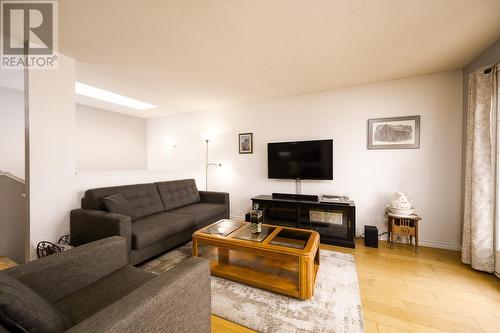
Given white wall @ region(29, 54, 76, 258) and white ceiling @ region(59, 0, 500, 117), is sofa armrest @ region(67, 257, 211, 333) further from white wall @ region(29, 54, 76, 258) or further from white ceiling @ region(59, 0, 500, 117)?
white wall @ region(29, 54, 76, 258)

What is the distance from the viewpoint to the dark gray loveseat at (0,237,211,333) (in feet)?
2.34

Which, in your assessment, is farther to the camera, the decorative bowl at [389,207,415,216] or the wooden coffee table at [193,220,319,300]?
the decorative bowl at [389,207,415,216]

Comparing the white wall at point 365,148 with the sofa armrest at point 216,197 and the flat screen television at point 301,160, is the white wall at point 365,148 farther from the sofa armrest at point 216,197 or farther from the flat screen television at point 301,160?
the sofa armrest at point 216,197

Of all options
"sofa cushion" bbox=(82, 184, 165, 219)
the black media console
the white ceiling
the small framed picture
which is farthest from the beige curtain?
"sofa cushion" bbox=(82, 184, 165, 219)

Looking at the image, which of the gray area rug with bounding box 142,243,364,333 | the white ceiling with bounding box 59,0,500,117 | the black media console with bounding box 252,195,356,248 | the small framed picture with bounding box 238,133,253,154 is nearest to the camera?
the gray area rug with bounding box 142,243,364,333

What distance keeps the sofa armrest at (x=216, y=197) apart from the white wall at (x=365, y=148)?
1.87ft

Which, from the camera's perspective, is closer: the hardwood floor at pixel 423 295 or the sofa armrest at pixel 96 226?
the hardwood floor at pixel 423 295

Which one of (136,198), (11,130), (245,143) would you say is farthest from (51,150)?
(245,143)

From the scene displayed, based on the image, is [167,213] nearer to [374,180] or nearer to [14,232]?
[14,232]

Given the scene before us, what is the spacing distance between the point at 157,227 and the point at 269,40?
2.32 m

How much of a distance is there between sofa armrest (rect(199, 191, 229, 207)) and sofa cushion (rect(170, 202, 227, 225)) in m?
0.12

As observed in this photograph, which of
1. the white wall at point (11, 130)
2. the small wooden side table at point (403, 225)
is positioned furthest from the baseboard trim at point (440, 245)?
the white wall at point (11, 130)

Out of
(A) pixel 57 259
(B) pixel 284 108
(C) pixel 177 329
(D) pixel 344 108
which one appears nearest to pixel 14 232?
(A) pixel 57 259

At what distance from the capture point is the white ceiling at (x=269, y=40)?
1.60 m
